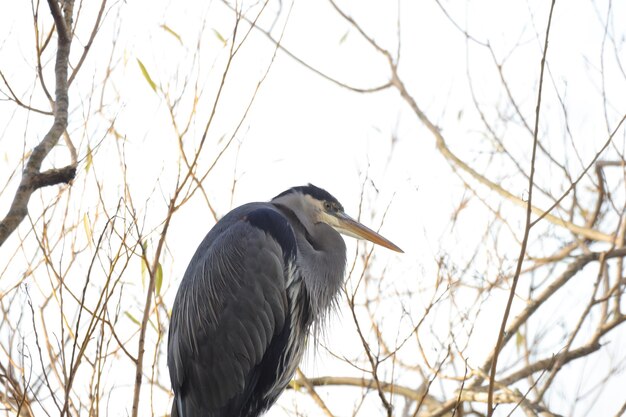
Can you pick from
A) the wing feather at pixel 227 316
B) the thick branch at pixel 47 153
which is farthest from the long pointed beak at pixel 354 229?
the thick branch at pixel 47 153

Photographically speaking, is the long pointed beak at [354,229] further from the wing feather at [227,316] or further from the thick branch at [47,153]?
the thick branch at [47,153]

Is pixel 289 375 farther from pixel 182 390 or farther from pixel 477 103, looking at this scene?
pixel 477 103

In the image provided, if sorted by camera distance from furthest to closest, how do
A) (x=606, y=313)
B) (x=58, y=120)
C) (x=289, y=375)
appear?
(x=606, y=313) < (x=289, y=375) < (x=58, y=120)

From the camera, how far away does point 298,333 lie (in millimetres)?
3846

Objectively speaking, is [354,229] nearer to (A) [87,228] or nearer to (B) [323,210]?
(B) [323,210]

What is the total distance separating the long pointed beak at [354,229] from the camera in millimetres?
4168

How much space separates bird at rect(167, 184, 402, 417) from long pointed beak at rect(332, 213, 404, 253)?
39 cm

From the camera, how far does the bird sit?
3.47 meters

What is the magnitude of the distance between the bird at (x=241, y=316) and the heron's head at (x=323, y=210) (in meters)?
0.35

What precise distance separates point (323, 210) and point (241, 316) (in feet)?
2.85

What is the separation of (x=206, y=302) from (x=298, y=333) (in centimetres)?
49

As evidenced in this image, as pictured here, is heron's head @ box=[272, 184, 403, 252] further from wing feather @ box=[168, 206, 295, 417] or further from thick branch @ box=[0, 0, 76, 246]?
thick branch @ box=[0, 0, 76, 246]

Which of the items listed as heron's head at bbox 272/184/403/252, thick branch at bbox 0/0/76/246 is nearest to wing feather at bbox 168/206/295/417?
heron's head at bbox 272/184/403/252

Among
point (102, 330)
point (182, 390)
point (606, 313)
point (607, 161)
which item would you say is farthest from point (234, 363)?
point (607, 161)
